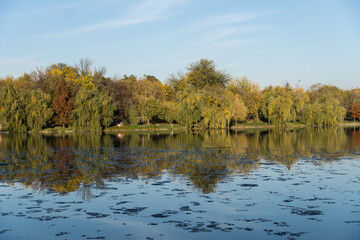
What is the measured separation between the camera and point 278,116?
64.5 metres

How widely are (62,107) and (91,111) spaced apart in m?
5.40

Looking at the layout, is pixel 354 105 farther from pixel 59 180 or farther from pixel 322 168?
pixel 59 180

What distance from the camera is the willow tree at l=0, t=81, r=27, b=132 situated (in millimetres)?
56125

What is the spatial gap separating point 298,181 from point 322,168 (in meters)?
3.62

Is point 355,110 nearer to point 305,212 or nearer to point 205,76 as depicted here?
point 205,76

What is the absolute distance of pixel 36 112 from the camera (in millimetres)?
57906

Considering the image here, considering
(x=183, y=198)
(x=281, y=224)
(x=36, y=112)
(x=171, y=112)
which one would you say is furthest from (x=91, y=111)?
(x=281, y=224)

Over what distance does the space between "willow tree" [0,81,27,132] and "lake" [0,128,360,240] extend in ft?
122

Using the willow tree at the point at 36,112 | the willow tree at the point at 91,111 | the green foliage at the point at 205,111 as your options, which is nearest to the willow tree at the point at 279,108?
the green foliage at the point at 205,111

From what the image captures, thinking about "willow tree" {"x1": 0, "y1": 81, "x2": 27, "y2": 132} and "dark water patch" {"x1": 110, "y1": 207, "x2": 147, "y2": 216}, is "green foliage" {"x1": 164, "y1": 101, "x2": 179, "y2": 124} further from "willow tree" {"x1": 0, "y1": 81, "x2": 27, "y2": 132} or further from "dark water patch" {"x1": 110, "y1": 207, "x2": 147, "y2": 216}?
"dark water patch" {"x1": 110, "y1": 207, "x2": 147, "y2": 216}

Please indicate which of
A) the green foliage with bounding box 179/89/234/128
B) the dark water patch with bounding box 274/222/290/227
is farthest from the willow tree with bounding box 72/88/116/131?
the dark water patch with bounding box 274/222/290/227

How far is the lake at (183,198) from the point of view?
9.54 meters

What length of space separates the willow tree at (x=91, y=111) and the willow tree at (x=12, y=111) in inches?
292

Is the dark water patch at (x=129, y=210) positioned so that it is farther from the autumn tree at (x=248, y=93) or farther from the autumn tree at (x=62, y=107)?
the autumn tree at (x=248, y=93)
